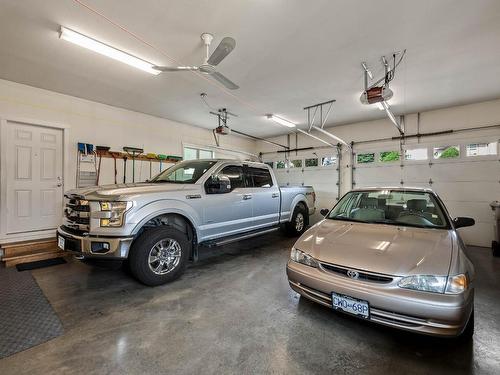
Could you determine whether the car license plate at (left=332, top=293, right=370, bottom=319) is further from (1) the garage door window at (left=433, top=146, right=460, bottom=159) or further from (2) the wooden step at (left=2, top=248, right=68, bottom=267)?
(1) the garage door window at (left=433, top=146, right=460, bottom=159)

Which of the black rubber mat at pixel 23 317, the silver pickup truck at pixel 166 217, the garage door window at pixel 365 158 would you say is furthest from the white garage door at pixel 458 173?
the black rubber mat at pixel 23 317

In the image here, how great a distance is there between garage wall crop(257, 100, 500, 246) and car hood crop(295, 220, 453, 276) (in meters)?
4.66

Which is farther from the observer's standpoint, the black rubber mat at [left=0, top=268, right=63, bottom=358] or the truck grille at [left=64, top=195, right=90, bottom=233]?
the truck grille at [left=64, top=195, right=90, bottom=233]

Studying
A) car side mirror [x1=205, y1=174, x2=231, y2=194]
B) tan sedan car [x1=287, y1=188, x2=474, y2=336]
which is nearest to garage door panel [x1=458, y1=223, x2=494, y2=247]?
tan sedan car [x1=287, y1=188, x2=474, y2=336]

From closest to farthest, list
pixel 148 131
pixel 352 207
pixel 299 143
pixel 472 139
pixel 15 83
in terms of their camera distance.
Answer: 1. pixel 352 207
2. pixel 15 83
3. pixel 472 139
4. pixel 148 131
5. pixel 299 143

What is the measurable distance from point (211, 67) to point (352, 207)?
2.61m

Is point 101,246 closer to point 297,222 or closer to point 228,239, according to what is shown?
point 228,239

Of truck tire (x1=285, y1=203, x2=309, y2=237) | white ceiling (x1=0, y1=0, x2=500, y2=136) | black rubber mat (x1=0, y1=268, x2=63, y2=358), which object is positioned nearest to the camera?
black rubber mat (x1=0, y1=268, x2=63, y2=358)

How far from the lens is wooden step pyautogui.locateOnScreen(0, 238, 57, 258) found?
3.95m

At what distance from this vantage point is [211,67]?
2.88m

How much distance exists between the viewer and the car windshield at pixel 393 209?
8.59ft

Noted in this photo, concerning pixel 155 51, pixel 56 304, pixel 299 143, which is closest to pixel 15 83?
pixel 155 51

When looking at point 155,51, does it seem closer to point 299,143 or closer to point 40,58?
point 40,58

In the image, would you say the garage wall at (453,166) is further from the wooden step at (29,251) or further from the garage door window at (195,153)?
the wooden step at (29,251)
